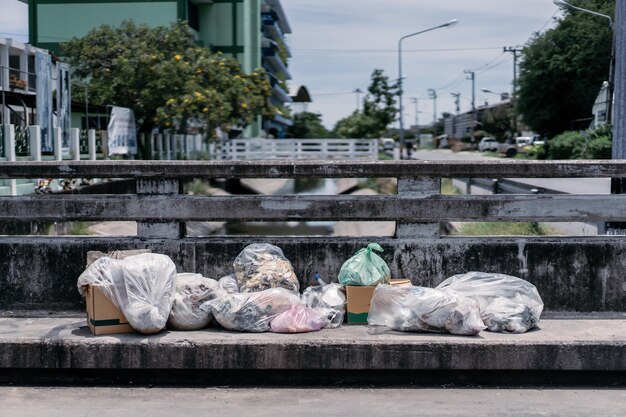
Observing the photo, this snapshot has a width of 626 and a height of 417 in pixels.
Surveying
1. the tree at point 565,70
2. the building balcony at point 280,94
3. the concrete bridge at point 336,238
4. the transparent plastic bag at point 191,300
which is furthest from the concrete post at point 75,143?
the building balcony at point 280,94

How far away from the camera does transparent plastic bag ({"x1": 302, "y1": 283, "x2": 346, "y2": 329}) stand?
21.1 feet

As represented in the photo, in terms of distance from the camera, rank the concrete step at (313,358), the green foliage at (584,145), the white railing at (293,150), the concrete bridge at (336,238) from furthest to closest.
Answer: the white railing at (293,150), the green foliage at (584,145), the concrete bridge at (336,238), the concrete step at (313,358)

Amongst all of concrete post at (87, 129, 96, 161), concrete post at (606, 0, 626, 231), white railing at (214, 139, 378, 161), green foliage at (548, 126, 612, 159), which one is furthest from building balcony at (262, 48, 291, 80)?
concrete post at (606, 0, 626, 231)

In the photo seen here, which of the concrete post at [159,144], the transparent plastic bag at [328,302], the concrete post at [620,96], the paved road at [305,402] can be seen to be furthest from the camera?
the concrete post at [159,144]

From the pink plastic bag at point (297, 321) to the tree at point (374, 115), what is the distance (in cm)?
4872

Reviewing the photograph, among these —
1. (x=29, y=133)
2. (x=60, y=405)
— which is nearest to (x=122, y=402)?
(x=60, y=405)

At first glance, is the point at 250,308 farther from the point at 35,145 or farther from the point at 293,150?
the point at 293,150

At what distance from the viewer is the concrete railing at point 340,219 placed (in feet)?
22.3

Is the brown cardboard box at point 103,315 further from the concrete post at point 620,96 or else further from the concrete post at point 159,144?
the concrete post at point 159,144

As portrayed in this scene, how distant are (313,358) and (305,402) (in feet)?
1.14

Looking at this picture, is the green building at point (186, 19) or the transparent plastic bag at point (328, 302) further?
the green building at point (186, 19)

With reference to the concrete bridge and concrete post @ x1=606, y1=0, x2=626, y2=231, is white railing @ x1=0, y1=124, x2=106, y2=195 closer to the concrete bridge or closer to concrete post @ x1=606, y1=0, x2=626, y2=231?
the concrete bridge

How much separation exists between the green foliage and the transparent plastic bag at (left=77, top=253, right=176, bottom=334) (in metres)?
36.0

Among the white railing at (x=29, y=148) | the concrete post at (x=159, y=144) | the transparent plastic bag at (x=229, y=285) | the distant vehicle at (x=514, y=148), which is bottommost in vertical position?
the transparent plastic bag at (x=229, y=285)
